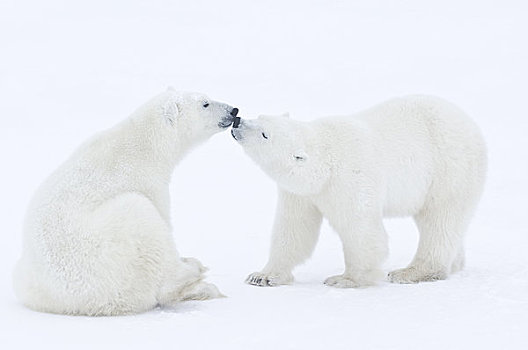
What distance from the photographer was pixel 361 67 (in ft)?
65.8

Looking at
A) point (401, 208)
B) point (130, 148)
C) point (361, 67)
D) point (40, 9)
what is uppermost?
point (40, 9)

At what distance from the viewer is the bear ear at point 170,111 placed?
6.21 m

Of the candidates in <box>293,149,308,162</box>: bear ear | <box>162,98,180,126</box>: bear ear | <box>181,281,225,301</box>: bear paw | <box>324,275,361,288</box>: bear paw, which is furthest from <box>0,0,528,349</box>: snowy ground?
<box>162,98,180,126</box>: bear ear

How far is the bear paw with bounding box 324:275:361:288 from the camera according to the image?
6.44 meters

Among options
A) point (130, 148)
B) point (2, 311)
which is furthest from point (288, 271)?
point (2, 311)

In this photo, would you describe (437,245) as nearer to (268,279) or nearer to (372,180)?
(372,180)

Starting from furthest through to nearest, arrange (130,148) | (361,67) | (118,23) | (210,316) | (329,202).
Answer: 1. (118,23)
2. (361,67)
3. (329,202)
4. (130,148)
5. (210,316)

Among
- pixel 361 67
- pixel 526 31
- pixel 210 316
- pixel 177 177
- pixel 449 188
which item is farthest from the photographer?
pixel 526 31

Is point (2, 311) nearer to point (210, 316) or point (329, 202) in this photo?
point (210, 316)

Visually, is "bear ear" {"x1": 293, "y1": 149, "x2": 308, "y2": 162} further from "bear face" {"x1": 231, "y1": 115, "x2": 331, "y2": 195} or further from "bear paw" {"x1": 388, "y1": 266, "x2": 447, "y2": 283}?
"bear paw" {"x1": 388, "y1": 266, "x2": 447, "y2": 283}

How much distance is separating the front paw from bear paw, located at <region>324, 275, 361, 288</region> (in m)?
0.34

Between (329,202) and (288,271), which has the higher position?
(329,202)

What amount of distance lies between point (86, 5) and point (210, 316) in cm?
2009

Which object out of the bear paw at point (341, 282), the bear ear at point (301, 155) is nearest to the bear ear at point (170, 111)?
the bear ear at point (301, 155)
